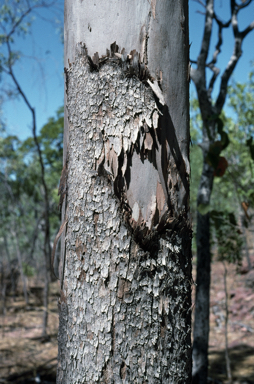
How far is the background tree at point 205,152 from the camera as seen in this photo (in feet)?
9.60

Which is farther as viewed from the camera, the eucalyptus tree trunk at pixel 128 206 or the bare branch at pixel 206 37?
the bare branch at pixel 206 37

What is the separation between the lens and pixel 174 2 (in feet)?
2.42

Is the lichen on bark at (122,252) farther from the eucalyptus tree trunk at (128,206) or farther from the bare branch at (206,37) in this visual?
the bare branch at (206,37)

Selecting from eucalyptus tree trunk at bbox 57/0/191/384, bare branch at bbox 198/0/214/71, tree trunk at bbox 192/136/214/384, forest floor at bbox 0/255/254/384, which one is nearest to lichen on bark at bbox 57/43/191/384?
eucalyptus tree trunk at bbox 57/0/191/384

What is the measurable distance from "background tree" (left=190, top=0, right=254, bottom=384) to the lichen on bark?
1672 millimetres

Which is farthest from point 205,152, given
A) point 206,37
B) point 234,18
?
point 234,18

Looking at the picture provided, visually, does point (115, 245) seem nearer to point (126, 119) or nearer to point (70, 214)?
point (70, 214)

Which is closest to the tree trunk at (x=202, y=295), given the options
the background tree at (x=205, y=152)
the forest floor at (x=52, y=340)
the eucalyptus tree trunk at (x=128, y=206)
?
the background tree at (x=205, y=152)

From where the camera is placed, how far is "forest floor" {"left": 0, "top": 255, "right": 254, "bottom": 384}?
4.07 metres

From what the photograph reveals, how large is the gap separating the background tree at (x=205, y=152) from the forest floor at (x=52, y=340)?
949mm

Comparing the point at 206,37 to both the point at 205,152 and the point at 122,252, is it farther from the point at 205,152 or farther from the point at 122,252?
the point at 122,252

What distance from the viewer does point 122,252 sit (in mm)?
681

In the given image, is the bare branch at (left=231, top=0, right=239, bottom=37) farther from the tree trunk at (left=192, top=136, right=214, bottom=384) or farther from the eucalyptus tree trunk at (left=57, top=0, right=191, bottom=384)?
the eucalyptus tree trunk at (left=57, top=0, right=191, bottom=384)

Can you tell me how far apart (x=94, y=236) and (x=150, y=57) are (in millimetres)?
434
